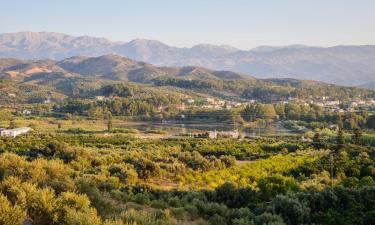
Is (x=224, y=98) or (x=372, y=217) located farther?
(x=224, y=98)

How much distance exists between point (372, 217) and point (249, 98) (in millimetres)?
117213

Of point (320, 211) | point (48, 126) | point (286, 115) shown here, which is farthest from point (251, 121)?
point (320, 211)

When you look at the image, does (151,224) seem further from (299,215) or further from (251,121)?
(251,121)

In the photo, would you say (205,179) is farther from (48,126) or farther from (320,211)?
(48,126)

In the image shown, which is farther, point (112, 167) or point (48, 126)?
point (48, 126)

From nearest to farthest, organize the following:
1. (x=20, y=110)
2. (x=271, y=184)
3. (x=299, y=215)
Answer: (x=299, y=215) < (x=271, y=184) < (x=20, y=110)

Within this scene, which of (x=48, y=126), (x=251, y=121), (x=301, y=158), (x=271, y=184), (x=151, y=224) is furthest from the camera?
(x=251, y=121)

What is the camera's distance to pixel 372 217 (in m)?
15.5

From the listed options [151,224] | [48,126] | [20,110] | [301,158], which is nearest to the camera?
[151,224]

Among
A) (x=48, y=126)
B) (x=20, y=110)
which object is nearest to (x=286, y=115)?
(x=48, y=126)

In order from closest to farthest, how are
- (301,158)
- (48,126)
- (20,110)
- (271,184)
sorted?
1. (271,184)
2. (301,158)
3. (48,126)
4. (20,110)

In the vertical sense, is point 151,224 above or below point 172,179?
above

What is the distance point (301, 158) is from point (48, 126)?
45113 mm

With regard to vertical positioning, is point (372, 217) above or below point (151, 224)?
below
